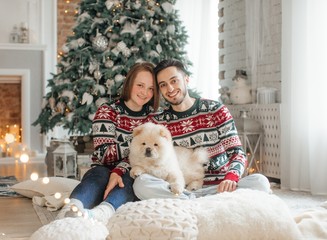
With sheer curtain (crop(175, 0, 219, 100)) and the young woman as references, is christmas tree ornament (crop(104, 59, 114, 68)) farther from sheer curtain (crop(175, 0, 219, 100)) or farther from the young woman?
the young woman

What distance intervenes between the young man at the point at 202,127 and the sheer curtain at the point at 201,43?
283 centimetres

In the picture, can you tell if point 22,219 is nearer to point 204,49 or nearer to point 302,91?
point 302,91

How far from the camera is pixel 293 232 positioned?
2.10 m

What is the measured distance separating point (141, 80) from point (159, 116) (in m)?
0.20

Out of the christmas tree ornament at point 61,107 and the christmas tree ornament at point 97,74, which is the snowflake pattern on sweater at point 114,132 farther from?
the christmas tree ornament at point 61,107

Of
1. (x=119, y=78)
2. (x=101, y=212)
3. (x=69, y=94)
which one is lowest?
(x=101, y=212)

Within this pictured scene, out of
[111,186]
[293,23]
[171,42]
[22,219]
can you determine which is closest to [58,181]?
[22,219]

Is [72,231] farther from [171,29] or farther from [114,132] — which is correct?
[171,29]

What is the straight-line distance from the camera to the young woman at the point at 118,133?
8.43 ft

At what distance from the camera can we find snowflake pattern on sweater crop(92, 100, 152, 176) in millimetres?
2727

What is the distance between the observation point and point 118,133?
2.75 meters

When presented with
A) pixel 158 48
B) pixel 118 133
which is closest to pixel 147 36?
pixel 158 48

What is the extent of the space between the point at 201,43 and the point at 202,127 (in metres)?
3.06

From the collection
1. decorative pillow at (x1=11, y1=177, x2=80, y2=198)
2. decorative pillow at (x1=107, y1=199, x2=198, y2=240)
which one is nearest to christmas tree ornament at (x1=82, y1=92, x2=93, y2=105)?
decorative pillow at (x1=11, y1=177, x2=80, y2=198)
